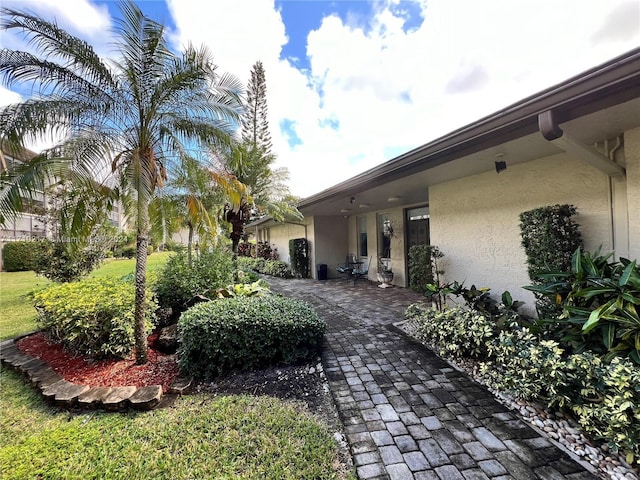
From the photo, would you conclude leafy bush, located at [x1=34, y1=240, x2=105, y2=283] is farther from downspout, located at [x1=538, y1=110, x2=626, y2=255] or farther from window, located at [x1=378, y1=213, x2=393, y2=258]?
window, located at [x1=378, y1=213, x2=393, y2=258]

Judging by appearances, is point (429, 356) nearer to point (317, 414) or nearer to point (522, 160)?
point (317, 414)

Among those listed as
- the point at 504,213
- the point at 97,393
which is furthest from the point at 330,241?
the point at 97,393

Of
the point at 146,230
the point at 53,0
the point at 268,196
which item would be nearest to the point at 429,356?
the point at 146,230

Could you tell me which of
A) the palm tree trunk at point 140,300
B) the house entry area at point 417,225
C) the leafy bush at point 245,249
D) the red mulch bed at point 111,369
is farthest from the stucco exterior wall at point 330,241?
the leafy bush at point 245,249

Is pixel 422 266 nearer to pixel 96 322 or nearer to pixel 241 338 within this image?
pixel 241 338

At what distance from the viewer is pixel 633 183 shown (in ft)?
10.5

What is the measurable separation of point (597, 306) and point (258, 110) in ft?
73.8

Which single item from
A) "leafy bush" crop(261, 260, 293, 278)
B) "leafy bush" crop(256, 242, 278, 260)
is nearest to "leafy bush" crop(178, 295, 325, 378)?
"leafy bush" crop(261, 260, 293, 278)

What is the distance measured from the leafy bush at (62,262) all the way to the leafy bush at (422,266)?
7.75 m

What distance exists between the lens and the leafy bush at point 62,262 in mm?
6676

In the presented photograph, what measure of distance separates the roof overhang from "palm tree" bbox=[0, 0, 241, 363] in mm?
3233

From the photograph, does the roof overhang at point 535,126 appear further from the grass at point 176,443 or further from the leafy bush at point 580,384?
the grass at point 176,443

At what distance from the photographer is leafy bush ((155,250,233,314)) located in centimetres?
Answer: 583

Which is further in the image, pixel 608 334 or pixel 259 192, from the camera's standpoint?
pixel 259 192
